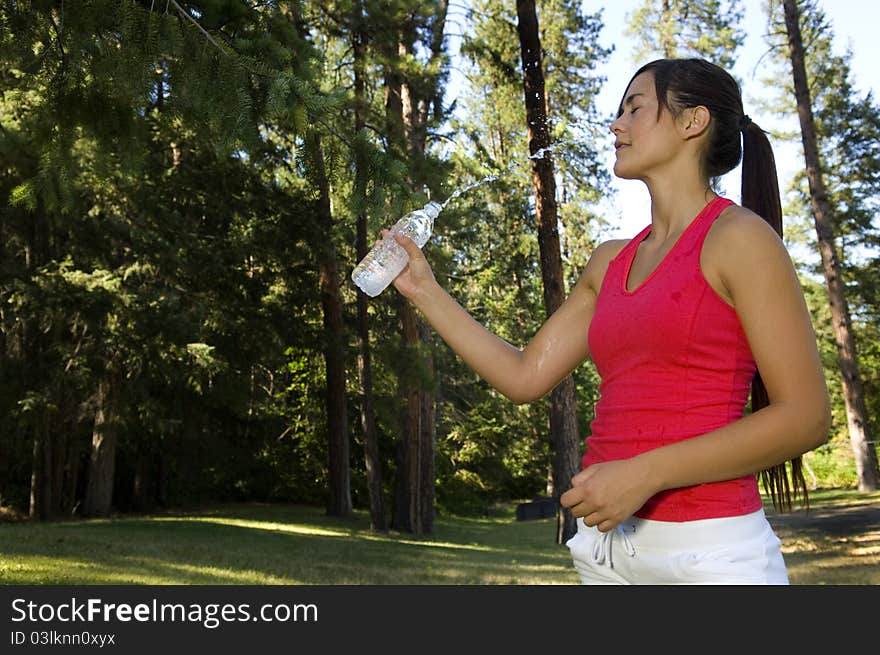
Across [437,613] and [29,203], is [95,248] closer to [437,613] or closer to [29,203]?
[29,203]

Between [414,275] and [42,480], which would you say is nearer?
[414,275]

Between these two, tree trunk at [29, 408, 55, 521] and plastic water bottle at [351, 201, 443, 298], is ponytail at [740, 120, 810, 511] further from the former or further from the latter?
tree trunk at [29, 408, 55, 521]

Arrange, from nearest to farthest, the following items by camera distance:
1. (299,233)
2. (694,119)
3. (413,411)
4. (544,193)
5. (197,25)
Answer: (694,119), (197,25), (544,193), (299,233), (413,411)

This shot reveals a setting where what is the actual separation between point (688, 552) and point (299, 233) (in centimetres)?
1735

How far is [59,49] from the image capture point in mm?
6211

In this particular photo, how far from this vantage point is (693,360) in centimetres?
170

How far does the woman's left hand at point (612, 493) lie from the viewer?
1.59m

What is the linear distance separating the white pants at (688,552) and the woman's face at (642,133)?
0.69 metres

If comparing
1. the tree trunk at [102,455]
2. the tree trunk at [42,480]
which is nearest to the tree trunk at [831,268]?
the tree trunk at [102,455]

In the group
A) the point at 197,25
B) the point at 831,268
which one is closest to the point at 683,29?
the point at 831,268

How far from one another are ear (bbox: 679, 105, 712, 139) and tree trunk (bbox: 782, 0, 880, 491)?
1941cm

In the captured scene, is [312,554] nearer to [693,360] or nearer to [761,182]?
[761,182]

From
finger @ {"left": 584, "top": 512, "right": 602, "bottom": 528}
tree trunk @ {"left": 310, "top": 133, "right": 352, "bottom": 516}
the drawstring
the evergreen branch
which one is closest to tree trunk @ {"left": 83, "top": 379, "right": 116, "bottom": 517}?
tree trunk @ {"left": 310, "top": 133, "right": 352, "bottom": 516}

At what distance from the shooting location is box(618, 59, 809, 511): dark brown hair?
6.27 ft
